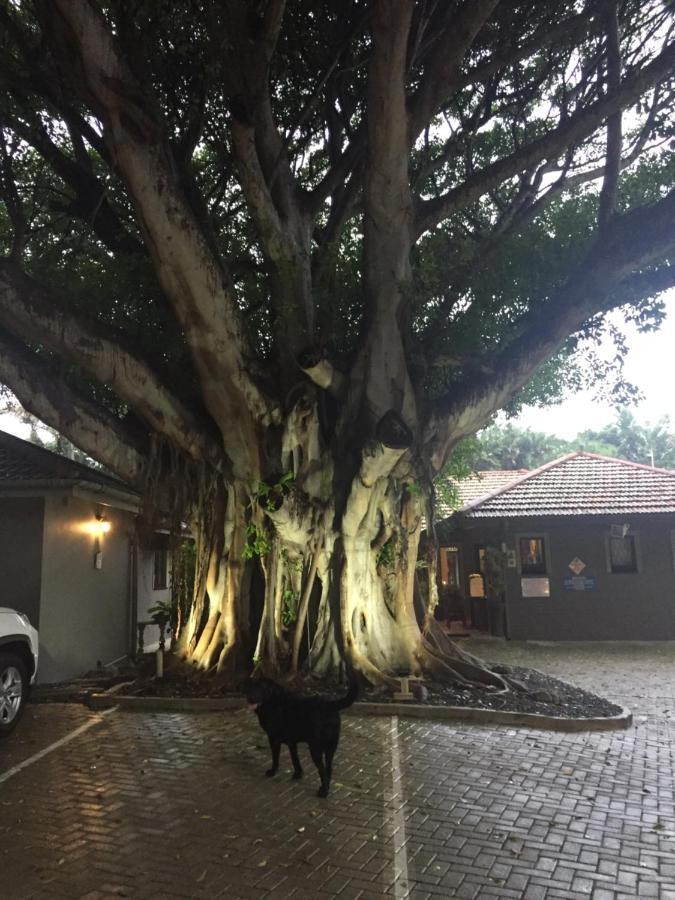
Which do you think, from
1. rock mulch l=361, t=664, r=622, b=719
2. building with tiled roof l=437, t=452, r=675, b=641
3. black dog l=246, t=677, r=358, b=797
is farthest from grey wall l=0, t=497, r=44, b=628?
building with tiled roof l=437, t=452, r=675, b=641

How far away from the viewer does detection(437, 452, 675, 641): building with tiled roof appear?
15234 mm

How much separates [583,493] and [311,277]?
9194mm

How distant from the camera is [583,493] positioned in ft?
52.9

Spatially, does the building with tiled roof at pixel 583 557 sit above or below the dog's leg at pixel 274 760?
above

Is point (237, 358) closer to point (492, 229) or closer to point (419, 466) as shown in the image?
point (419, 466)

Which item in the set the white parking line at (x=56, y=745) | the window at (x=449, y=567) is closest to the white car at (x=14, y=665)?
the white parking line at (x=56, y=745)

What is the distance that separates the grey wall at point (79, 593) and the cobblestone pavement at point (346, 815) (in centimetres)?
379

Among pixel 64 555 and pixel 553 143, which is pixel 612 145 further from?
pixel 64 555

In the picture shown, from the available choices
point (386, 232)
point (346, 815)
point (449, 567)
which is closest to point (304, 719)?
point (346, 815)

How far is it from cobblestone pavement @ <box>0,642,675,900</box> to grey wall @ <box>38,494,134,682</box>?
12.4 ft

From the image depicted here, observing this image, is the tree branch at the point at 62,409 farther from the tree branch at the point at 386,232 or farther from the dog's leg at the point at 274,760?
the dog's leg at the point at 274,760

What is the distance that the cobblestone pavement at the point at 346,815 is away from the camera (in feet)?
12.3

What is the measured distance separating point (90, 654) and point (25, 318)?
262 inches

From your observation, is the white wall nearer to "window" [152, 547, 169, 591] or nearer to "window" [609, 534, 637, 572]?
"window" [152, 547, 169, 591]
